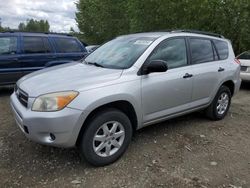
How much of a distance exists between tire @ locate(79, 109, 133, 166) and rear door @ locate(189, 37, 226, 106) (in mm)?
1655

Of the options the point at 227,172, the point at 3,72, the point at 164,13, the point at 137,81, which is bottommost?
the point at 227,172

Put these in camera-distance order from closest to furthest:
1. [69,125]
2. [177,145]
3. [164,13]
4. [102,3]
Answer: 1. [69,125]
2. [177,145]
3. [164,13]
4. [102,3]

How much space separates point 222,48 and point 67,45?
14.9 ft

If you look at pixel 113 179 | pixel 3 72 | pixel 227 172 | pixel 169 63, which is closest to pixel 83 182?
pixel 113 179

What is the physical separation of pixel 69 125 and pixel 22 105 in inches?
32.0

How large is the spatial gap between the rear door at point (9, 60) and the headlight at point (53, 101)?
4.46 m

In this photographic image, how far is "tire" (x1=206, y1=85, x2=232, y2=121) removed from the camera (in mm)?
5738

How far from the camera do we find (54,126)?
3.44 m

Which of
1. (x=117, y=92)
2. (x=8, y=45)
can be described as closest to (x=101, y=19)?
(x=8, y=45)

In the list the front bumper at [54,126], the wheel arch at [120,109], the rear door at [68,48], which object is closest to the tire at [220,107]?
the wheel arch at [120,109]

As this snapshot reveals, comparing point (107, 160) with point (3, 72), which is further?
point (3, 72)

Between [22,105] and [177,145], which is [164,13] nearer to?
[177,145]

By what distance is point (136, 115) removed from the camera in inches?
164

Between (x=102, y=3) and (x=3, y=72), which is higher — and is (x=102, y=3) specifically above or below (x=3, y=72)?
above
